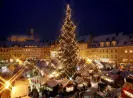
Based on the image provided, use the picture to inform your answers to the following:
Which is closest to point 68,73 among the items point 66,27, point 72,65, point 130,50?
point 72,65

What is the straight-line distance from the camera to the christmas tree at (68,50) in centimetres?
3350

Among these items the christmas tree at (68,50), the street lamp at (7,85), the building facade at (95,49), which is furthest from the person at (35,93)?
the building facade at (95,49)

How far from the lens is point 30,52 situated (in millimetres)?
89750

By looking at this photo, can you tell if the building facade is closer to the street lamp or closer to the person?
the person

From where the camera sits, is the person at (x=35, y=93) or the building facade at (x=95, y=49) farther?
the building facade at (x=95, y=49)

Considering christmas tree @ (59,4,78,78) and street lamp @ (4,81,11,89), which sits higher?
christmas tree @ (59,4,78,78)

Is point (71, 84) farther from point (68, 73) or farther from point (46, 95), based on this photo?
point (68, 73)

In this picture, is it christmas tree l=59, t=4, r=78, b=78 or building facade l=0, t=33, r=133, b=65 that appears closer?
christmas tree l=59, t=4, r=78, b=78

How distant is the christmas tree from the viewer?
33.5 metres

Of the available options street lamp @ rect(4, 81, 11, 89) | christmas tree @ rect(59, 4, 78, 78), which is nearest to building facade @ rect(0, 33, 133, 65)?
christmas tree @ rect(59, 4, 78, 78)

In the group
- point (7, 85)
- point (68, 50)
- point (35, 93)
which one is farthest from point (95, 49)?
point (7, 85)

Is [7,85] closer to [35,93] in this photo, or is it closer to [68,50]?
[35,93]

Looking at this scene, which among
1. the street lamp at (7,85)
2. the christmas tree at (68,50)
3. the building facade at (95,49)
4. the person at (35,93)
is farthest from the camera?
the building facade at (95,49)

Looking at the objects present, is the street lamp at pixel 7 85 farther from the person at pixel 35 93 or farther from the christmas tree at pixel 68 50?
the christmas tree at pixel 68 50
